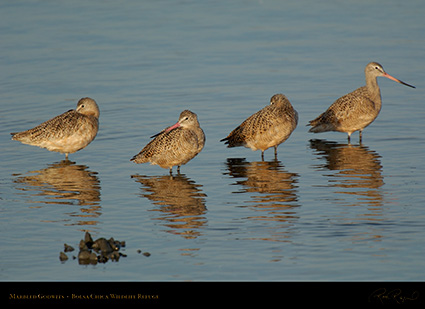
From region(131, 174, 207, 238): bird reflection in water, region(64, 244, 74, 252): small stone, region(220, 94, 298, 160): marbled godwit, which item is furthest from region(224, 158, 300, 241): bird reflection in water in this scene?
region(64, 244, 74, 252): small stone

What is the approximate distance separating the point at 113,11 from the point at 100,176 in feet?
39.4

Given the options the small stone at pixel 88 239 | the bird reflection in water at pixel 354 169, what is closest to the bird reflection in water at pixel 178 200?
the small stone at pixel 88 239

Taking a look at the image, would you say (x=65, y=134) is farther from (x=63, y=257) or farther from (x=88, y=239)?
(x=63, y=257)

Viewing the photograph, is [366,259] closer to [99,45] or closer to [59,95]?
[59,95]

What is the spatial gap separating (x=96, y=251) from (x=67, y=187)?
→ 2920 millimetres

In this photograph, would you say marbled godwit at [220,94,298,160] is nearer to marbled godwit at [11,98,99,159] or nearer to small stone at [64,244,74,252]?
marbled godwit at [11,98,99,159]

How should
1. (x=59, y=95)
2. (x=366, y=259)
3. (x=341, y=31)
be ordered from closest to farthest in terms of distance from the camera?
(x=366, y=259) < (x=59, y=95) < (x=341, y=31)

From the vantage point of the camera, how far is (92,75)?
17.1 m

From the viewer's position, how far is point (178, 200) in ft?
33.2

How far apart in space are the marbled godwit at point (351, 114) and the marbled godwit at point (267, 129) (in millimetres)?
1096

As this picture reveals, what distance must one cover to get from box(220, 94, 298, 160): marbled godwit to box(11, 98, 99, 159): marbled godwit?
2.08 metres

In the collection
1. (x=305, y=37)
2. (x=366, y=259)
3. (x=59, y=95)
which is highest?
(x=305, y=37)

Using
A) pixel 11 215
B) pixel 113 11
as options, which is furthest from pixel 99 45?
pixel 11 215

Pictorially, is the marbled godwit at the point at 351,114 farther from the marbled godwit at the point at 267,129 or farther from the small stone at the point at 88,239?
the small stone at the point at 88,239
